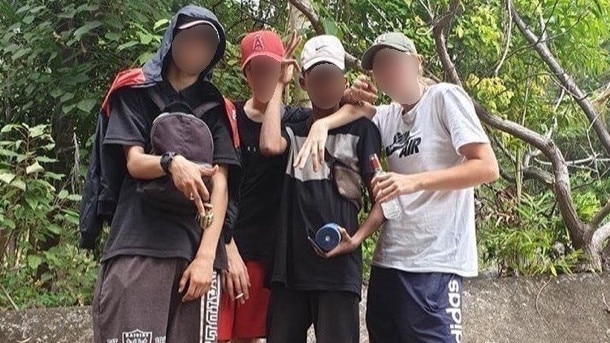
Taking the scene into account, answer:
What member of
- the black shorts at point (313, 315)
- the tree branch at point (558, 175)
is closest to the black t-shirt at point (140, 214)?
the black shorts at point (313, 315)

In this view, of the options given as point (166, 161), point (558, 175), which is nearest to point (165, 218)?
point (166, 161)

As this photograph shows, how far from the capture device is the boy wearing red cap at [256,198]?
8.93 feet

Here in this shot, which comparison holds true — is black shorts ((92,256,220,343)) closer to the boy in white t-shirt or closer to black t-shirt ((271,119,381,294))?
black t-shirt ((271,119,381,294))

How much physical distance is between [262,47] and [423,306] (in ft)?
4.09

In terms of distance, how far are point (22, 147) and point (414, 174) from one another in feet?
9.29

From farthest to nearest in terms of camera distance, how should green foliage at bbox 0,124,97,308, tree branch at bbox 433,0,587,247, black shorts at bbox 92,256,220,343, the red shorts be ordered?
1. tree branch at bbox 433,0,587,247
2. green foliage at bbox 0,124,97,308
3. the red shorts
4. black shorts at bbox 92,256,220,343

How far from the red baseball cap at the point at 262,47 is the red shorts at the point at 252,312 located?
2.91 ft

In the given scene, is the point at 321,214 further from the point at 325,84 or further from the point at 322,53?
the point at 322,53

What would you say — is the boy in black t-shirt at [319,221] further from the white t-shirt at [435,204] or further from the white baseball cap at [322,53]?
the white t-shirt at [435,204]

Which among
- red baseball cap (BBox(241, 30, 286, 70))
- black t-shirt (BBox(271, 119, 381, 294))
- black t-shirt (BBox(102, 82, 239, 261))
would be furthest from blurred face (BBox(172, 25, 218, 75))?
black t-shirt (BBox(271, 119, 381, 294))

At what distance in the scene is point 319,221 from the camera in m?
2.58

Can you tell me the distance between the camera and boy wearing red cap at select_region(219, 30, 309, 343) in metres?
2.72

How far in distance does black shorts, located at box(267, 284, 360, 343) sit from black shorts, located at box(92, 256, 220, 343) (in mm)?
442

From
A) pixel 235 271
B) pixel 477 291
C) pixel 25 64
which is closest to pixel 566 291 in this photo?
pixel 477 291
